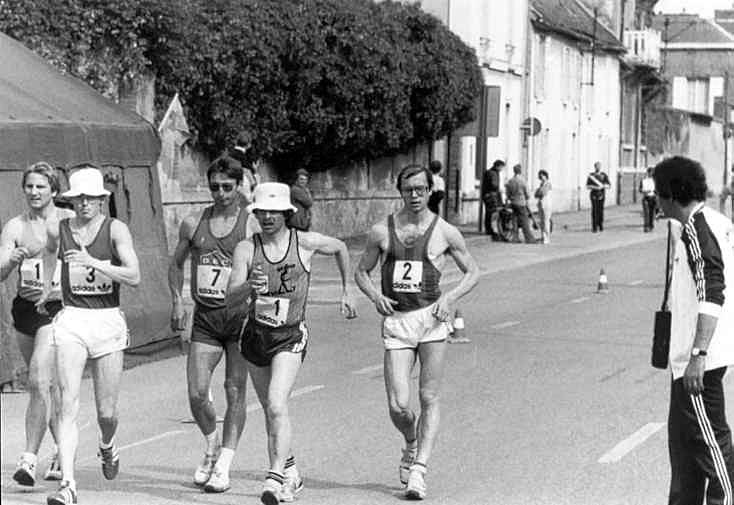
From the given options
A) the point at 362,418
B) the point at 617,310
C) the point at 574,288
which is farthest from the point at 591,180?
the point at 362,418

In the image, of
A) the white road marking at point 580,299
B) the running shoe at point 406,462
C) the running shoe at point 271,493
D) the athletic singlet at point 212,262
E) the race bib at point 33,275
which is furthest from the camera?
the white road marking at point 580,299

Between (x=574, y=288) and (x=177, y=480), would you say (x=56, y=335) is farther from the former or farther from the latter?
(x=574, y=288)

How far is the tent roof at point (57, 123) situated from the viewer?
13.5 m

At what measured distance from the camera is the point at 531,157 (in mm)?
51375

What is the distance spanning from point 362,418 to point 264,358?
319cm

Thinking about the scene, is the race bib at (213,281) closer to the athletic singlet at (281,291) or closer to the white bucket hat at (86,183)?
the athletic singlet at (281,291)

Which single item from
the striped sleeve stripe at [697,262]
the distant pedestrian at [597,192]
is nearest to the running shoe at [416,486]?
the striped sleeve stripe at [697,262]

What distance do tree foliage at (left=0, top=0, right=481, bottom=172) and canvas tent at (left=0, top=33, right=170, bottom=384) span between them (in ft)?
21.1

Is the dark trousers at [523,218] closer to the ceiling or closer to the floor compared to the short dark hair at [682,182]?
closer to the floor

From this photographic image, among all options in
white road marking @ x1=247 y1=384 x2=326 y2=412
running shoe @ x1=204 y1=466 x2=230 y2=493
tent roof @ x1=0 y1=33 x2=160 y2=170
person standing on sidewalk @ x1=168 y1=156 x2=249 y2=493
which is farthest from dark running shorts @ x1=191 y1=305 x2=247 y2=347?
tent roof @ x1=0 y1=33 x2=160 y2=170

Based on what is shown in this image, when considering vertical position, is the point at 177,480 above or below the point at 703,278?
below

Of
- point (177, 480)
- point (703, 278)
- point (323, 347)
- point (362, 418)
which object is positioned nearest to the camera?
point (703, 278)

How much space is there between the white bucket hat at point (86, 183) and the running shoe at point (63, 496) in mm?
1505

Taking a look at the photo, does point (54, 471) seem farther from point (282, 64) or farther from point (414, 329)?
point (282, 64)
